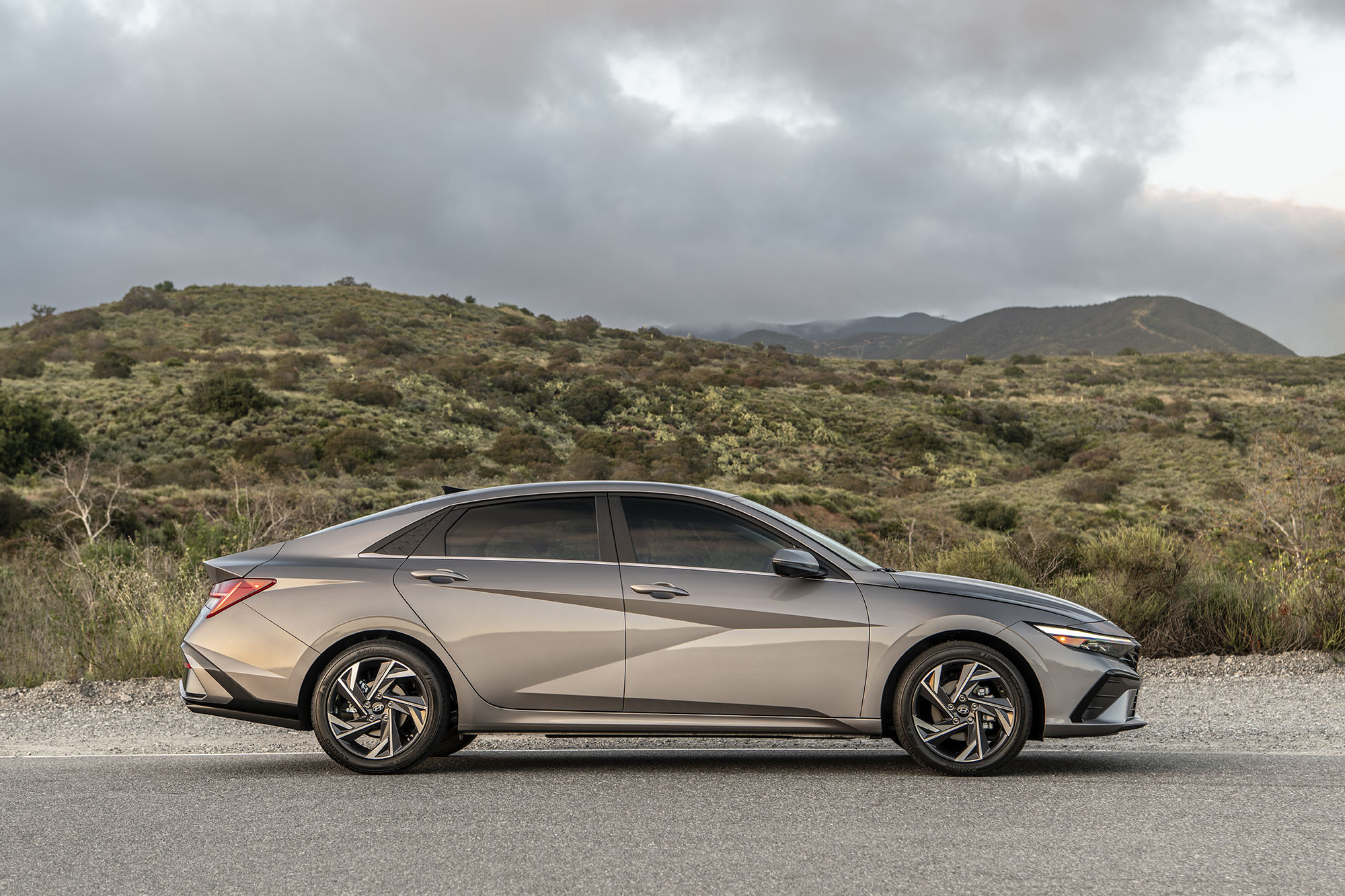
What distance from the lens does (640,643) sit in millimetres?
6125

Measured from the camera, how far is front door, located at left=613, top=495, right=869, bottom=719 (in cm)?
607

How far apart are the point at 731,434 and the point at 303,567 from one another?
51.7m

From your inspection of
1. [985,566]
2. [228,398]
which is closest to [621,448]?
[228,398]

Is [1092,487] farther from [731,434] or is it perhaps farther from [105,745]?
[105,745]

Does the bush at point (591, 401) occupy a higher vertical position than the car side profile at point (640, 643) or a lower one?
higher

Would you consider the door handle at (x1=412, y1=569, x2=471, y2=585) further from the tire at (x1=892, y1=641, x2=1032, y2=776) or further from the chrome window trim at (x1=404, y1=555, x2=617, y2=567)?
the tire at (x1=892, y1=641, x2=1032, y2=776)

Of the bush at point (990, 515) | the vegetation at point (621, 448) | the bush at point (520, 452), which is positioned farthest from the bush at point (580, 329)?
the bush at point (990, 515)

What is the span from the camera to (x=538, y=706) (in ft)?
20.3

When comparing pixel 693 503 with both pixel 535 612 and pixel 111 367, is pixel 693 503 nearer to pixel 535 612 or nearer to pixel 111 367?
pixel 535 612

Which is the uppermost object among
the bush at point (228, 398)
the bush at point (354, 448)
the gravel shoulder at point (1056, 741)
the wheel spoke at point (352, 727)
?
the bush at point (228, 398)

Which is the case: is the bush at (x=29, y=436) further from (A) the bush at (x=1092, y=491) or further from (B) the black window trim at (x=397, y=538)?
(A) the bush at (x=1092, y=491)

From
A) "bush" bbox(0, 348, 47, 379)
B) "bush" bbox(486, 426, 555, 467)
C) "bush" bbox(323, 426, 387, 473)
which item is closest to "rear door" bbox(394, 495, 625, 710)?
"bush" bbox(323, 426, 387, 473)

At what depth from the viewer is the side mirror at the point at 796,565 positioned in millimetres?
6086

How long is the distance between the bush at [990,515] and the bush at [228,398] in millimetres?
30011
